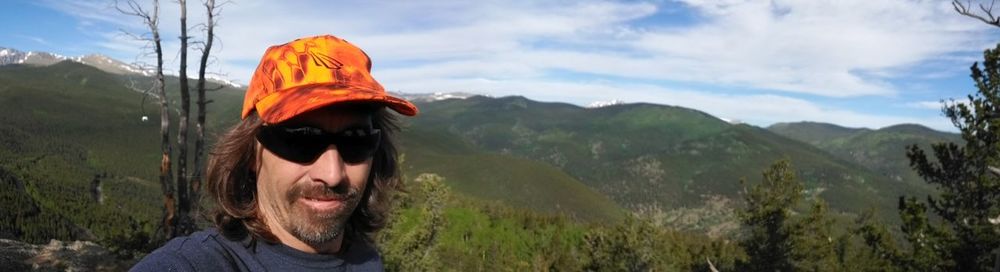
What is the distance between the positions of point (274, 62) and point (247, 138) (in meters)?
0.39

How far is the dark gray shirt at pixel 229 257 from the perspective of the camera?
2146 millimetres

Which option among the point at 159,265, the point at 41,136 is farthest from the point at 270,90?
the point at 41,136

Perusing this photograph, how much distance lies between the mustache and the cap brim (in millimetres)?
326

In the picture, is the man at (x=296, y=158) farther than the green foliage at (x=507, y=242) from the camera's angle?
No

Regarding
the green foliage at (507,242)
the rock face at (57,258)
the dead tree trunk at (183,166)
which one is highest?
the dead tree trunk at (183,166)

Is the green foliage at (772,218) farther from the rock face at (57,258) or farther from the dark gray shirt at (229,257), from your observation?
the dark gray shirt at (229,257)

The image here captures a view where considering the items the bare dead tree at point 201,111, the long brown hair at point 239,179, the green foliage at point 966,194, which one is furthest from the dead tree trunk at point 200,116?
the green foliage at point 966,194

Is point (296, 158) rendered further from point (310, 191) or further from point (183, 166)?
point (183, 166)

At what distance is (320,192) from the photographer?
8.57 feet

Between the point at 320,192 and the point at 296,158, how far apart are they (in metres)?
0.19

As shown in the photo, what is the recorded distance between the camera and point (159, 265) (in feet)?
6.90

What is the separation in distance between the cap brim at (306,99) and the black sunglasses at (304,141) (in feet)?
0.38

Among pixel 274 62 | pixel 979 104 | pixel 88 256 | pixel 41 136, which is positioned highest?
pixel 979 104

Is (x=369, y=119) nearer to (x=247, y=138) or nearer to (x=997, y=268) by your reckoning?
(x=247, y=138)
